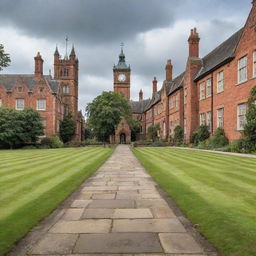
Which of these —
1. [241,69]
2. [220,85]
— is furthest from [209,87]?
[241,69]

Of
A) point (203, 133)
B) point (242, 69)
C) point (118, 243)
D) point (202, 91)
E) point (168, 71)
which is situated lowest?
point (118, 243)

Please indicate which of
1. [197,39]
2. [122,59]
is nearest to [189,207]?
[197,39]

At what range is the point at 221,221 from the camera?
4.74 m

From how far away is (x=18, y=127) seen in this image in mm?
40094

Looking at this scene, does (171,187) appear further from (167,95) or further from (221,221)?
(167,95)

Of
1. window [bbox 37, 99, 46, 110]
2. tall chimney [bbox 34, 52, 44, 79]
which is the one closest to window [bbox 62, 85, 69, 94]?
tall chimney [bbox 34, 52, 44, 79]

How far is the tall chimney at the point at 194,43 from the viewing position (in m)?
34.8

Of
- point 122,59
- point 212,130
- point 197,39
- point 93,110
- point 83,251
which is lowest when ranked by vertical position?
point 83,251

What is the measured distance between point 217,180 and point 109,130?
2080 inches

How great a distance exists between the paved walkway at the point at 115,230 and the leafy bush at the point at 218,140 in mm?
19952

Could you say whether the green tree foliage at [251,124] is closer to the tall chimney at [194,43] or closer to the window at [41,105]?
the tall chimney at [194,43]

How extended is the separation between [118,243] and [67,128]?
5421 centimetres

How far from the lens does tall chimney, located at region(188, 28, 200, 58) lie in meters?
34.8

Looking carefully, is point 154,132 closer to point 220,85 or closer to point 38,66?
point 38,66
